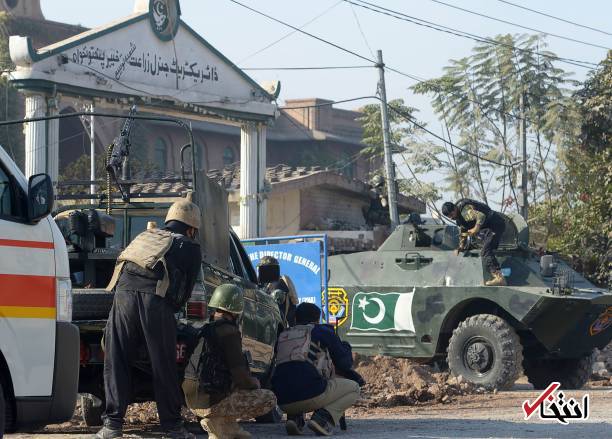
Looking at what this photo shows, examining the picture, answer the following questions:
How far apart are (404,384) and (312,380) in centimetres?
632

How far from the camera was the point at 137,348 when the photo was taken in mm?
9062

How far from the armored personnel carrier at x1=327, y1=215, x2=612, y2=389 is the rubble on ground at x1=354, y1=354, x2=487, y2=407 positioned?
293 mm

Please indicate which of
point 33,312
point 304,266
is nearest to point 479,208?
point 304,266

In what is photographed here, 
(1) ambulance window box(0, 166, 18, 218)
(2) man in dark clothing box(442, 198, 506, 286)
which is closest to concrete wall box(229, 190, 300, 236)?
(2) man in dark clothing box(442, 198, 506, 286)

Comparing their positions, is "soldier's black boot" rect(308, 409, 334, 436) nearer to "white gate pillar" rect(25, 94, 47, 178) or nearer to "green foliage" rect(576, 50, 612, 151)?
"white gate pillar" rect(25, 94, 47, 178)

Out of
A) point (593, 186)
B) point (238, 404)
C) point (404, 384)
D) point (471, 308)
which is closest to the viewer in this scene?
point (238, 404)

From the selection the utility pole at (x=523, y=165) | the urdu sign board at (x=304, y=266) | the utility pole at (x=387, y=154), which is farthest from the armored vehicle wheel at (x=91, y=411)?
the utility pole at (x=523, y=165)

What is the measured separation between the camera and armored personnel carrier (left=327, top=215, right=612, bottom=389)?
53.8 ft

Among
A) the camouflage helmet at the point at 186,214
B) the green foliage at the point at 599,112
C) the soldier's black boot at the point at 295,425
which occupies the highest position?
the green foliage at the point at 599,112

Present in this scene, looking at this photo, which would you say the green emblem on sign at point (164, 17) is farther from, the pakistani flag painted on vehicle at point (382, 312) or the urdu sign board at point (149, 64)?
the pakistani flag painted on vehicle at point (382, 312)

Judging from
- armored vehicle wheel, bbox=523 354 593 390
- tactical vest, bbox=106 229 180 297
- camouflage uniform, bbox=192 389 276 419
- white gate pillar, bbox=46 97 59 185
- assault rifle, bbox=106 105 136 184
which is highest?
white gate pillar, bbox=46 97 59 185

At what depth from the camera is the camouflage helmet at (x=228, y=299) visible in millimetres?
9117

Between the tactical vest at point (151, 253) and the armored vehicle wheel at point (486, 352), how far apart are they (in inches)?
321

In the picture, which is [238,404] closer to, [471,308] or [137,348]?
[137,348]
